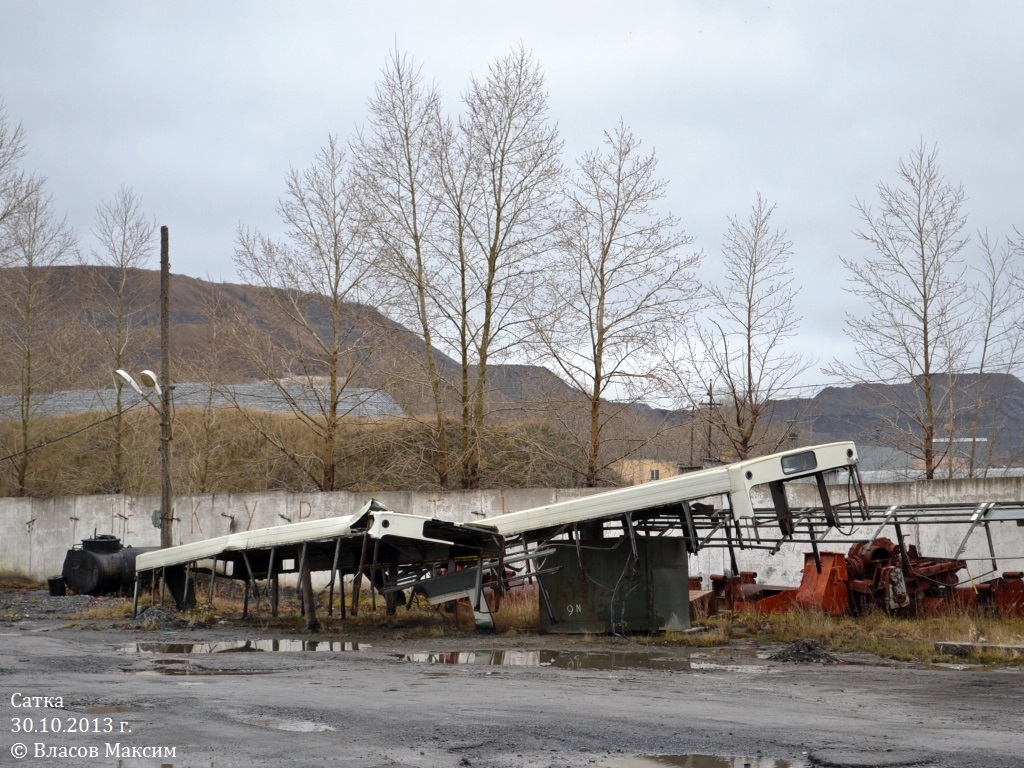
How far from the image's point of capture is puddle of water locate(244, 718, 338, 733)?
8781 millimetres

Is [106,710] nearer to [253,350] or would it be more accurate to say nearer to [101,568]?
[101,568]

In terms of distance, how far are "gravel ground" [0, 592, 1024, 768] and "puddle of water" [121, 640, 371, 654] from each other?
9 centimetres

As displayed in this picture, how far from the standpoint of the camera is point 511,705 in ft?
33.9

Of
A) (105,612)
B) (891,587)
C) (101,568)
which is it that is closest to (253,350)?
(101,568)

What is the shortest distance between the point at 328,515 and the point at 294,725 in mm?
21634

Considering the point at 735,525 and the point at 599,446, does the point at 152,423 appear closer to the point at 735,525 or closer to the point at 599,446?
the point at 599,446

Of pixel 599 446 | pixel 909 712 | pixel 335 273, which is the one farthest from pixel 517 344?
pixel 909 712

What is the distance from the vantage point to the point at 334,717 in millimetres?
9438

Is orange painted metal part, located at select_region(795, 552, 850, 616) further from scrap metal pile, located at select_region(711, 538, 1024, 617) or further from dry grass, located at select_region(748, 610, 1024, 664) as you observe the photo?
dry grass, located at select_region(748, 610, 1024, 664)

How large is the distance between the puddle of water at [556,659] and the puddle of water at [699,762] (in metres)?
6.80

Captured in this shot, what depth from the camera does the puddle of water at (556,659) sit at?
14836 millimetres

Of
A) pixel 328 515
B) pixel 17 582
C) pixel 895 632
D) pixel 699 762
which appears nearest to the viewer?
pixel 699 762

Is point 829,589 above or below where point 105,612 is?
above

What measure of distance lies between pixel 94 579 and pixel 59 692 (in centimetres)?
2076
